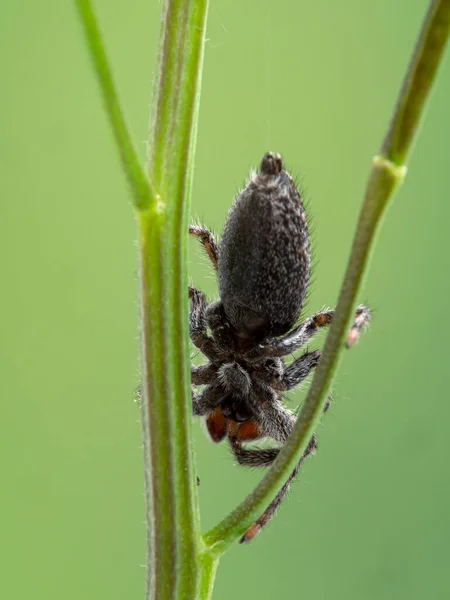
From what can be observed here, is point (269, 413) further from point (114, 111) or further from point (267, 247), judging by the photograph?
point (114, 111)

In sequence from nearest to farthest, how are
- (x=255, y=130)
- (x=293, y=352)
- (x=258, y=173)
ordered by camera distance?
1. (x=258, y=173)
2. (x=293, y=352)
3. (x=255, y=130)

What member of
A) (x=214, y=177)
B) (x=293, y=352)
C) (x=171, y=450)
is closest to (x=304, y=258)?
(x=293, y=352)

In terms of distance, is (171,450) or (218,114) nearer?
(171,450)

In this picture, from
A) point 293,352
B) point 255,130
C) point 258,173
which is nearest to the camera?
point 258,173

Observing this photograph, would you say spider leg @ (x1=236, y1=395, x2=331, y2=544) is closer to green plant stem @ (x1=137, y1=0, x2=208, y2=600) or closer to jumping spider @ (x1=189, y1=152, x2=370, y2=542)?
jumping spider @ (x1=189, y1=152, x2=370, y2=542)

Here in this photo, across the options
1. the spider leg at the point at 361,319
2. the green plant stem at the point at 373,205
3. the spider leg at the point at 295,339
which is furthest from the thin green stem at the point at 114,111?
the spider leg at the point at 295,339

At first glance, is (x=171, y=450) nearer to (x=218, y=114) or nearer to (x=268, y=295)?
(x=268, y=295)

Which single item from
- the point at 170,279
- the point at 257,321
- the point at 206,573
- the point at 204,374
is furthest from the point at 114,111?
the point at 204,374
